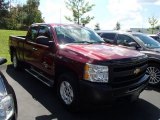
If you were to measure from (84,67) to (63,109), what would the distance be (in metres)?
1.24

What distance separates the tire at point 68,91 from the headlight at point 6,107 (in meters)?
1.93

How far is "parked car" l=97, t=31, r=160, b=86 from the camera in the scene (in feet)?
25.8

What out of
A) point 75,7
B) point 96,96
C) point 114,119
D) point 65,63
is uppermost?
point 75,7

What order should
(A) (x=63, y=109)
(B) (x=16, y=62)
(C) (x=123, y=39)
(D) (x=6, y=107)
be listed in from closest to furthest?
(D) (x=6, y=107) < (A) (x=63, y=109) < (B) (x=16, y=62) < (C) (x=123, y=39)

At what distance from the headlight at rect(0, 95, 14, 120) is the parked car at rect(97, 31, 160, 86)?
5445 millimetres

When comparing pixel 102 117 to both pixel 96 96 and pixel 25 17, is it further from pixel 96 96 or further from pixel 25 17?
pixel 25 17

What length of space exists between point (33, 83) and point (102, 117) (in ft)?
9.69

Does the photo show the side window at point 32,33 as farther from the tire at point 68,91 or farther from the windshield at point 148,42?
the windshield at point 148,42

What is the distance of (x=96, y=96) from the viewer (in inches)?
186

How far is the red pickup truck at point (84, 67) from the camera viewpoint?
4.83m

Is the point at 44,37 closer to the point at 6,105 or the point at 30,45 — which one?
the point at 30,45

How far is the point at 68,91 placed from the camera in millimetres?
5496

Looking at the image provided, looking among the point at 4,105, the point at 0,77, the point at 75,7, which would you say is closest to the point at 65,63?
the point at 0,77

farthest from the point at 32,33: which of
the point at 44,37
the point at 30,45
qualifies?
the point at 44,37
